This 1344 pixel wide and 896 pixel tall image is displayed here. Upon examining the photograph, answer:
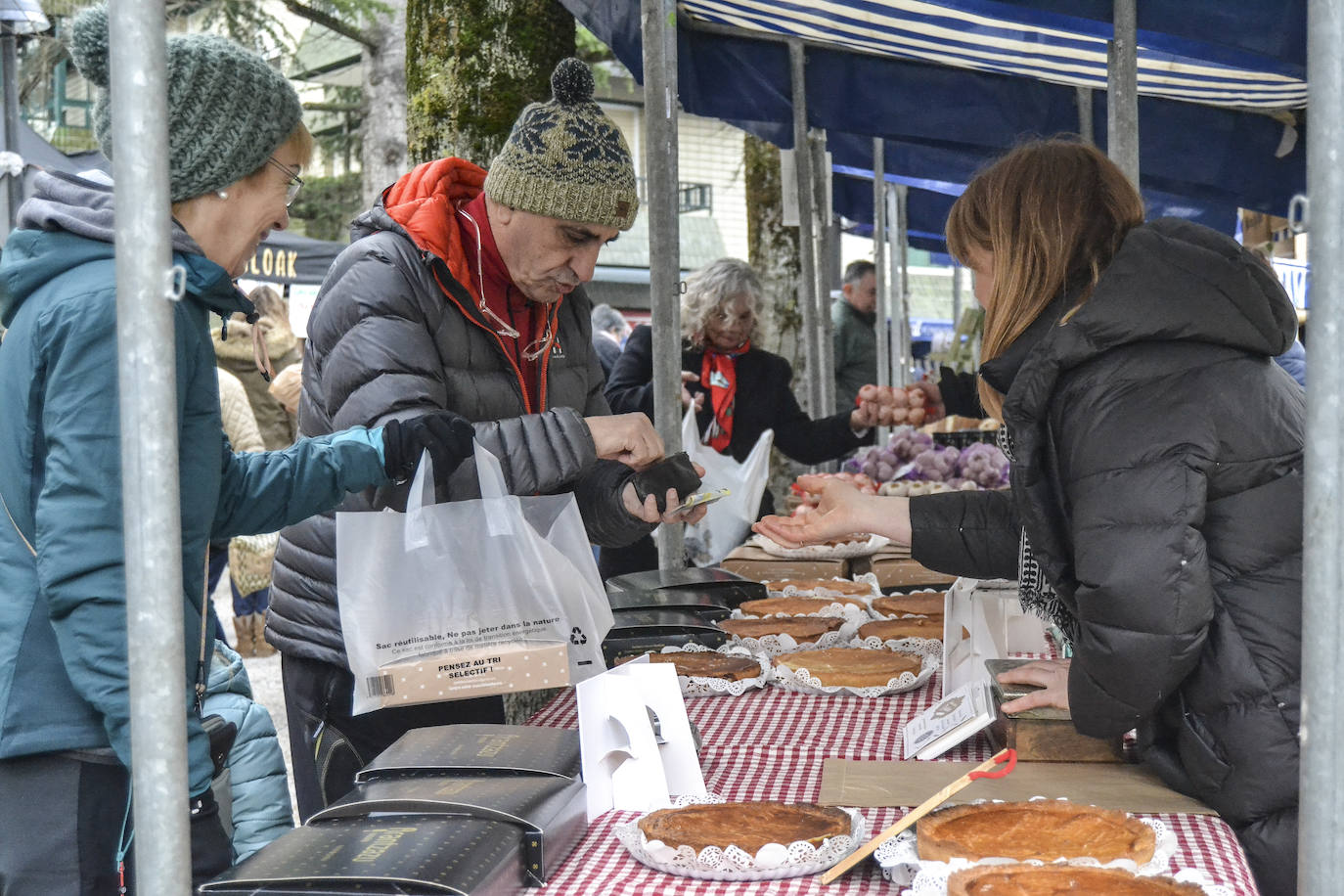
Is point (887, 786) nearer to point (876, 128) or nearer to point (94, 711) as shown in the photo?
point (94, 711)

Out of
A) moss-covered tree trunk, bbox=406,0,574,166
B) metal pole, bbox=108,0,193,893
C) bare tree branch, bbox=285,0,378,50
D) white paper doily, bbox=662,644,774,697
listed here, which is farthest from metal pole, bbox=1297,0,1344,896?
bare tree branch, bbox=285,0,378,50

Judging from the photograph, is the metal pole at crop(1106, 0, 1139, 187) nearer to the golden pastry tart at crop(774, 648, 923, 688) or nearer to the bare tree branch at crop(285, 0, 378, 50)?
the golden pastry tart at crop(774, 648, 923, 688)

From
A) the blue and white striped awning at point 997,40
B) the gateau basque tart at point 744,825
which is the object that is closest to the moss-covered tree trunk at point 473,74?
the blue and white striped awning at point 997,40

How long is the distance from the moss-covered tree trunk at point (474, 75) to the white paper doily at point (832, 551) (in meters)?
1.55

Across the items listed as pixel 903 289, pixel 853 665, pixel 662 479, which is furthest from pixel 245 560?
pixel 903 289

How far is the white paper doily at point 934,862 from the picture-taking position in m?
1.41

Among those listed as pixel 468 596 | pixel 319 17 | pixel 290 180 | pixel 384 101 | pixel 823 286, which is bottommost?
pixel 468 596

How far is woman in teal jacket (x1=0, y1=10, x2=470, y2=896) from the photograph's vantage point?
1455 mm

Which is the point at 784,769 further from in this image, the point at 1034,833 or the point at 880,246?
the point at 880,246

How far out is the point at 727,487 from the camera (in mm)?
4836

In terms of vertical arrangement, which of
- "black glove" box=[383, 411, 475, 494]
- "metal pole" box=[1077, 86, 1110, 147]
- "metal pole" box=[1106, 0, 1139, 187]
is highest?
"metal pole" box=[1077, 86, 1110, 147]

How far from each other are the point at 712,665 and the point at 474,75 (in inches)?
90.8

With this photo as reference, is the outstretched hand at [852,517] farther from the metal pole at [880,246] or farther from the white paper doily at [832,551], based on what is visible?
the metal pole at [880,246]

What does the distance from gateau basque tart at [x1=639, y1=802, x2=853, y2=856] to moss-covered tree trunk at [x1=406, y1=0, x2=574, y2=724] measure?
9.09 feet
